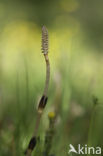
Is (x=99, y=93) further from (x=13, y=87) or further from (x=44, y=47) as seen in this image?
(x=44, y=47)

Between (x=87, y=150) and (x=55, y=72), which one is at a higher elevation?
(x=55, y=72)

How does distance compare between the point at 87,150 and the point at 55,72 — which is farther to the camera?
the point at 55,72

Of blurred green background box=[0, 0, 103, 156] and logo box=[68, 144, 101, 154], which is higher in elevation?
blurred green background box=[0, 0, 103, 156]

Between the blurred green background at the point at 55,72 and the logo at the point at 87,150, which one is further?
the blurred green background at the point at 55,72

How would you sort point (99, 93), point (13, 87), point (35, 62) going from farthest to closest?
point (35, 62) < point (13, 87) < point (99, 93)

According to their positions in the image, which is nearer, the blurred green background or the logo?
the logo

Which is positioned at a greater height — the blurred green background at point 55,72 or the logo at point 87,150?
the blurred green background at point 55,72

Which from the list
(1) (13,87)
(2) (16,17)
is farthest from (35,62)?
(2) (16,17)

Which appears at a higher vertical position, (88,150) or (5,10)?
(5,10)
